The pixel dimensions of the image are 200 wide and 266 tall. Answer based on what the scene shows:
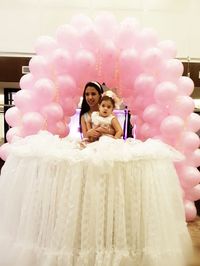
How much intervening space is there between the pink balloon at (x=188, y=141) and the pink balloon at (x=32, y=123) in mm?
1350

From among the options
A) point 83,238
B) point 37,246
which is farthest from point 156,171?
point 37,246

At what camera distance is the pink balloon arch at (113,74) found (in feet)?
11.6

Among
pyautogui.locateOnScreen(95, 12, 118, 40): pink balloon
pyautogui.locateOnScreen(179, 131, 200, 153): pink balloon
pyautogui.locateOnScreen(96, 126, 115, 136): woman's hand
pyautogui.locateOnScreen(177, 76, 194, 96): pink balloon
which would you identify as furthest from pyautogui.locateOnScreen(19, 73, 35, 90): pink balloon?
pyautogui.locateOnScreen(179, 131, 200, 153): pink balloon

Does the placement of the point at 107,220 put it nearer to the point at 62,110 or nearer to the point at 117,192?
the point at 117,192

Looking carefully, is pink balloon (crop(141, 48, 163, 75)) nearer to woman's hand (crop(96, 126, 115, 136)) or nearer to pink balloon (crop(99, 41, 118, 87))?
pink balloon (crop(99, 41, 118, 87))

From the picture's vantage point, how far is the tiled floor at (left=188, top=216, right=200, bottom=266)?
Answer: 9.38 ft

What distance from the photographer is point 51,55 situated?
3625 millimetres

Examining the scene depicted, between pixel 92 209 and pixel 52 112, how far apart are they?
4.57 ft

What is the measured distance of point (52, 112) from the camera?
356 centimetres

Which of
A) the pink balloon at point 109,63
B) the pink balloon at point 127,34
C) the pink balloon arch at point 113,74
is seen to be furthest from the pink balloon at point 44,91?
the pink balloon at point 127,34

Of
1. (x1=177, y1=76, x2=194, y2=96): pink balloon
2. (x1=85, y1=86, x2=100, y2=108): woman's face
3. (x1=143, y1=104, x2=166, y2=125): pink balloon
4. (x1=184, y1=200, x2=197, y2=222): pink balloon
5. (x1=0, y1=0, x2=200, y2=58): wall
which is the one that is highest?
(x1=0, y1=0, x2=200, y2=58): wall

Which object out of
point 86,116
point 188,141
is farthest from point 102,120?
point 188,141

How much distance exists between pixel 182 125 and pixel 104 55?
1012 millimetres

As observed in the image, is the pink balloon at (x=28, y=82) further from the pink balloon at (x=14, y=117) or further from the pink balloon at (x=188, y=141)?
the pink balloon at (x=188, y=141)
